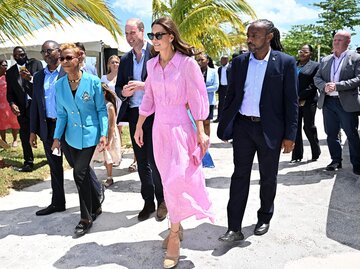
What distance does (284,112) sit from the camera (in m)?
3.51

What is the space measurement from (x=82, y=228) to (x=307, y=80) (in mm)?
4239

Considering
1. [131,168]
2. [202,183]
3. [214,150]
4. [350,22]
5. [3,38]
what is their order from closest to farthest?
[202,183]
[3,38]
[131,168]
[214,150]
[350,22]

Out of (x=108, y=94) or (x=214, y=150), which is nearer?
(x=108, y=94)

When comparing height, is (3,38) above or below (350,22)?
below

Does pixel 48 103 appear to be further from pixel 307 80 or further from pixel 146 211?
pixel 307 80

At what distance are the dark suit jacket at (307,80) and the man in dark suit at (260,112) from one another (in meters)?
2.92

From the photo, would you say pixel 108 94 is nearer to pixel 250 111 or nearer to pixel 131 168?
pixel 250 111

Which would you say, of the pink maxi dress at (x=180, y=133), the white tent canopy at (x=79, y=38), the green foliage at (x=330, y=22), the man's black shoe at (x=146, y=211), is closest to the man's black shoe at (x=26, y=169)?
the man's black shoe at (x=146, y=211)

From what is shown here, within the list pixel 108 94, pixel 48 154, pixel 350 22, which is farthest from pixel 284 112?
pixel 350 22

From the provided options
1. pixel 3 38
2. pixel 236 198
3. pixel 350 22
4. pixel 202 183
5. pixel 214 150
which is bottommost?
pixel 214 150

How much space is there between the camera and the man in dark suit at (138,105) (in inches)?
159

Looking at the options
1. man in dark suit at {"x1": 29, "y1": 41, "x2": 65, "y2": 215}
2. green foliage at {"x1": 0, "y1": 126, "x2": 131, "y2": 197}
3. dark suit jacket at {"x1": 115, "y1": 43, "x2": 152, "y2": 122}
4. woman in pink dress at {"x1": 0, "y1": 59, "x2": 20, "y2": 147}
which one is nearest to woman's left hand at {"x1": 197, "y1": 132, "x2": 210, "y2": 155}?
dark suit jacket at {"x1": 115, "y1": 43, "x2": 152, "y2": 122}

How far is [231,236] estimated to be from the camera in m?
3.58

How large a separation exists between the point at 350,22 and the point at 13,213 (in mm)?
45227
